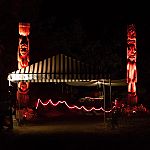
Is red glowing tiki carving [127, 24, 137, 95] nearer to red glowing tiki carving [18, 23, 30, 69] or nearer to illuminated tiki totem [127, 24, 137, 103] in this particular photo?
illuminated tiki totem [127, 24, 137, 103]

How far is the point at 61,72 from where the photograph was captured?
22.8 meters

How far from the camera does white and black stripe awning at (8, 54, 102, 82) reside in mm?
22578

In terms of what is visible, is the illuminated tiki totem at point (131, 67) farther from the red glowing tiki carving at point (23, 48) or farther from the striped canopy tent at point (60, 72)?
the striped canopy tent at point (60, 72)

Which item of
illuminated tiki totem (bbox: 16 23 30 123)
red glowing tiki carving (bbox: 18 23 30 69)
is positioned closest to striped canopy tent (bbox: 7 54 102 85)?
illuminated tiki totem (bbox: 16 23 30 123)

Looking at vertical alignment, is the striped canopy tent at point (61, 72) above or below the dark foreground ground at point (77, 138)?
above

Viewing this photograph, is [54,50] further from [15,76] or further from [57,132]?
[57,132]

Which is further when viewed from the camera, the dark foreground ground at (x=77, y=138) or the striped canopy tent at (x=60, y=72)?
the striped canopy tent at (x=60, y=72)

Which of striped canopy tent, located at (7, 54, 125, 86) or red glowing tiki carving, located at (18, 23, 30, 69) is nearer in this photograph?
striped canopy tent, located at (7, 54, 125, 86)

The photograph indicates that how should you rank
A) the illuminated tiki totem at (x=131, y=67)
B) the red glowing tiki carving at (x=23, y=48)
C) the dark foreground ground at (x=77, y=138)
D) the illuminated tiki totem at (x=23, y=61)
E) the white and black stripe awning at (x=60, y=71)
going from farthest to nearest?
the illuminated tiki totem at (x=131, y=67) → the red glowing tiki carving at (x=23, y=48) → the illuminated tiki totem at (x=23, y=61) → the white and black stripe awning at (x=60, y=71) → the dark foreground ground at (x=77, y=138)

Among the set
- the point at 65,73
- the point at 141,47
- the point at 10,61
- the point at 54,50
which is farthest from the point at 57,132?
the point at 141,47

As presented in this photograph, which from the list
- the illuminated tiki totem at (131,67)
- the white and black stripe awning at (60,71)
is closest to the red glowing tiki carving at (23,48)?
the white and black stripe awning at (60,71)

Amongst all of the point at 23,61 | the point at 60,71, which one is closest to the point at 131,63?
the point at 23,61

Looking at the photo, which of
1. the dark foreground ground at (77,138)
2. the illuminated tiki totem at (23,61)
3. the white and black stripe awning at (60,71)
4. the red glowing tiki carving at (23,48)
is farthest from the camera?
the red glowing tiki carving at (23,48)

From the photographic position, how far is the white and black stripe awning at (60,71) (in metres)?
22.6
